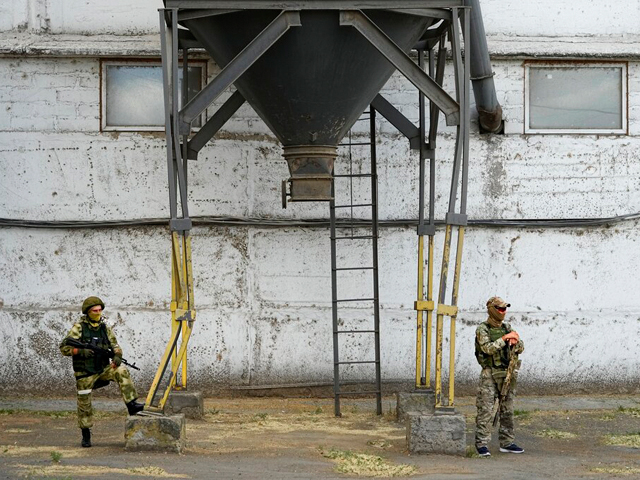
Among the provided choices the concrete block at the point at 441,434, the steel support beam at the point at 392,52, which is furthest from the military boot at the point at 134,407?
the steel support beam at the point at 392,52

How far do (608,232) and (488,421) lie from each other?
4.27m

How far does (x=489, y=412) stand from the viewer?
9.86 m

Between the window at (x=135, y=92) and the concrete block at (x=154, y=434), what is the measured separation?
4.40 m

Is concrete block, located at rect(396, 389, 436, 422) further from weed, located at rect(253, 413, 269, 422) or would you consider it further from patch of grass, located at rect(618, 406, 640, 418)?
patch of grass, located at rect(618, 406, 640, 418)

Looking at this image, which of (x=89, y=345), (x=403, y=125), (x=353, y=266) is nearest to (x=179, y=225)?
(x=89, y=345)

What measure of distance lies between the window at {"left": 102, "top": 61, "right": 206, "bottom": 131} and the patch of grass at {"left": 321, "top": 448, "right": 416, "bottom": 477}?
16.5 ft

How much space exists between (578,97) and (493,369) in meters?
4.76

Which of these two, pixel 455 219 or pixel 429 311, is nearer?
pixel 455 219

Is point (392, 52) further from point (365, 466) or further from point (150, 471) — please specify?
point (150, 471)

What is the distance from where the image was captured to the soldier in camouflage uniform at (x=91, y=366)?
32.9ft

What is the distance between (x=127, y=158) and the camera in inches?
507

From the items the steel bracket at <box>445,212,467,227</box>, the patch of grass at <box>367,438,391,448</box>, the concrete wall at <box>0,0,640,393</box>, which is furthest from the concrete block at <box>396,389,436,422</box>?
the steel bracket at <box>445,212,467,227</box>

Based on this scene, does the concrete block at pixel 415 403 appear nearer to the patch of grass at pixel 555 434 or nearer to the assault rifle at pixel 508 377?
the patch of grass at pixel 555 434

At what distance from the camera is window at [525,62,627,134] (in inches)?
523
